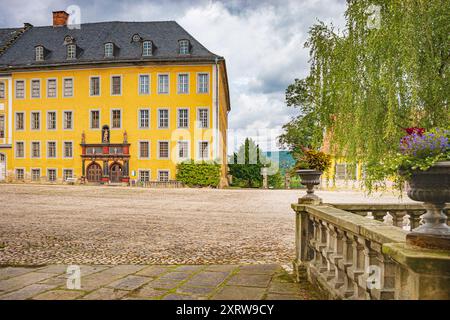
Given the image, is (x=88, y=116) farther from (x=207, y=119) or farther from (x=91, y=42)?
(x=207, y=119)

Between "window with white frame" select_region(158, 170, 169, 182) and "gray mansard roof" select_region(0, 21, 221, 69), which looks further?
"gray mansard roof" select_region(0, 21, 221, 69)

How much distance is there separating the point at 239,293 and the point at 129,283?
1281 mm

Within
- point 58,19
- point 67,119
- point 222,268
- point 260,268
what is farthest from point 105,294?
point 58,19

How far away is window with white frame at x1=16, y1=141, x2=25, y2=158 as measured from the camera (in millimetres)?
35719

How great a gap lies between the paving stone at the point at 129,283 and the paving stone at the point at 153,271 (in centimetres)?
17

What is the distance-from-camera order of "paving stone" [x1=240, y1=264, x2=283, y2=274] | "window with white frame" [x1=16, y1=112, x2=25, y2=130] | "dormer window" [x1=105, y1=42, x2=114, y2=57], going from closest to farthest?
"paving stone" [x1=240, y1=264, x2=283, y2=274], "dormer window" [x1=105, y1=42, x2=114, y2=57], "window with white frame" [x1=16, y1=112, x2=25, y2=130]

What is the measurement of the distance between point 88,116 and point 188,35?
34.7 feet

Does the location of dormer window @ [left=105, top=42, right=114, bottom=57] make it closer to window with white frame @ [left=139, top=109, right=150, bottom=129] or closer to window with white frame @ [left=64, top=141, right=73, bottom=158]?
window with white frame @ [left=139, top=109, right=150, bottom=129]

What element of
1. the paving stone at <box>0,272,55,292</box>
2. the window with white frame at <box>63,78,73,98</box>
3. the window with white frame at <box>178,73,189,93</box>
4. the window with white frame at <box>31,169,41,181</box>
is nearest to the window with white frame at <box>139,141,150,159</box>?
the window with white frame at <box>178,73,189,93</box>

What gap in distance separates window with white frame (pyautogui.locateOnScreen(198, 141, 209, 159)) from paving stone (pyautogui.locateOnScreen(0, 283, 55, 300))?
1081 inches

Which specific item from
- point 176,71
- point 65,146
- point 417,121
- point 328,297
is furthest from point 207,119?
point 328,297

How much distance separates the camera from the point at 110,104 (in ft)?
111

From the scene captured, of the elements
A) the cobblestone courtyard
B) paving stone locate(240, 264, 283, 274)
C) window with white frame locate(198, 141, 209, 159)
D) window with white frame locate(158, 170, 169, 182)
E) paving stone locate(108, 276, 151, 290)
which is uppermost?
window with white frame locate(198, 141, 209, 159)

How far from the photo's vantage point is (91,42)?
3575cm
